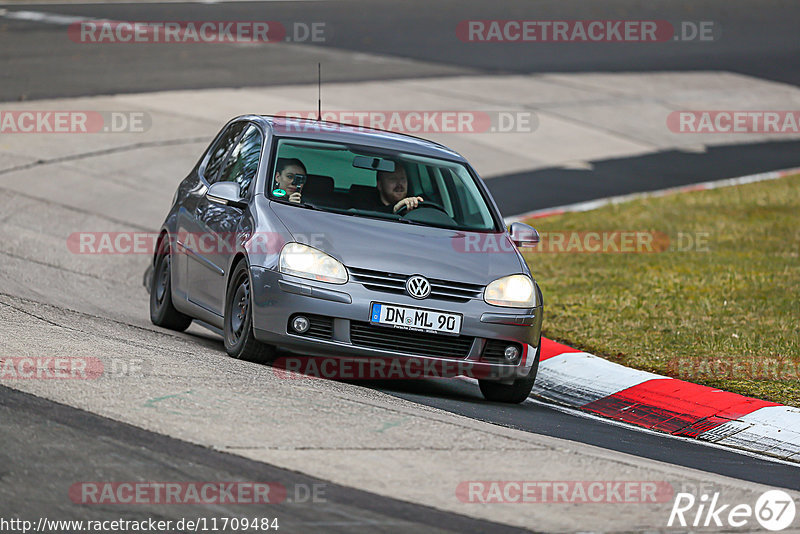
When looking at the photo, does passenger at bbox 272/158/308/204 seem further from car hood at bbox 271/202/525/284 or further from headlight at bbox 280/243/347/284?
headlight at bbox 280/243/347/284

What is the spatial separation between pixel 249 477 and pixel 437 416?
1.68 meters

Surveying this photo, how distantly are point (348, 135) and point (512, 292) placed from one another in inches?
74.8

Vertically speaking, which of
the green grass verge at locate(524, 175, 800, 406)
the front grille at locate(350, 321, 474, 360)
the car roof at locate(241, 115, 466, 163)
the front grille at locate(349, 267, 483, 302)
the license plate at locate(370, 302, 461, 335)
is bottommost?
the green grass verge at locate(524, 175, 800, 406)

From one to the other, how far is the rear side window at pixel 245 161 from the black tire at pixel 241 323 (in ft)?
2.21

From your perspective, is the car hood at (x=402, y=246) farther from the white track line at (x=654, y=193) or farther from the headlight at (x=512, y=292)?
the white track line at (x=654, y=193)

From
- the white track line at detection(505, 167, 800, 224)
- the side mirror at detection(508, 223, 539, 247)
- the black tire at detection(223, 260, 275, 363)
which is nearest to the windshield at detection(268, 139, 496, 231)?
the side mirror at detection(508, 223, 539, 247)

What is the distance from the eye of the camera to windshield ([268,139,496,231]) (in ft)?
28.0

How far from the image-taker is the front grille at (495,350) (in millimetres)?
7887

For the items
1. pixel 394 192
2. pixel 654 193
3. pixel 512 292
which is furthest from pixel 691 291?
pixel 654 193

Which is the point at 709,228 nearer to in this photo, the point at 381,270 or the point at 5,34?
the point at 381,270

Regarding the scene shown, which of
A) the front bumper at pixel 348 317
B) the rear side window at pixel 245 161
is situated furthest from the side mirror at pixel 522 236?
the rear side window at pixel 245 161

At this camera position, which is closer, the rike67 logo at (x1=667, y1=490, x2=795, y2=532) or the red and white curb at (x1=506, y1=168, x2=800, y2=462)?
the rike67 logo at (x1=667, y1=490, x2=795, y2=532)

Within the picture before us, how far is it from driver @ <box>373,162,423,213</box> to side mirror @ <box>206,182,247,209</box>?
2.97 ft

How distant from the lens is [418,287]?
25.1ft
